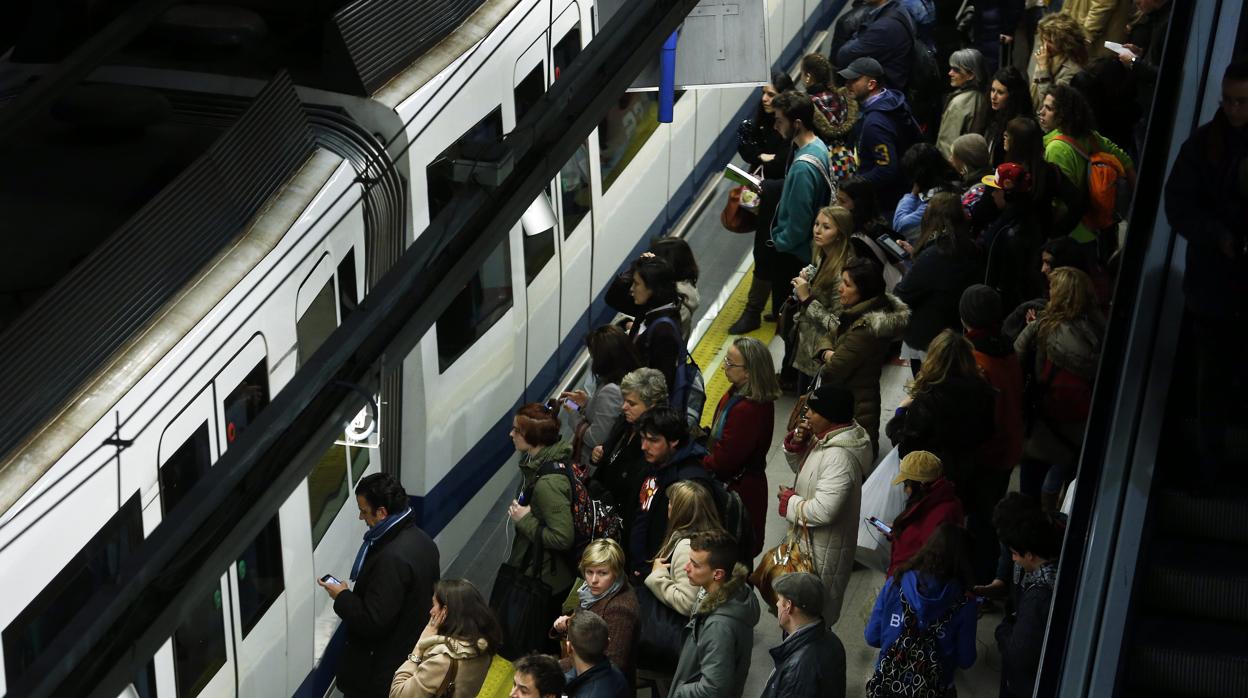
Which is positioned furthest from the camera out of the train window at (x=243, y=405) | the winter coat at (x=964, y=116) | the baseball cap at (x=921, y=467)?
the winter coat at (x=964, y=116)

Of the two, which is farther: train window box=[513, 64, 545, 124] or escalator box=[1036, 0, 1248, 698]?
train window box=[513, 64, 545, 124]

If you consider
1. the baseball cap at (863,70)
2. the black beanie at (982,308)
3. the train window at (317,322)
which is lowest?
the black beanie at (982,308)

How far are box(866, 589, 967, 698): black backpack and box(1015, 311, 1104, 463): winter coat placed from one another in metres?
1.59

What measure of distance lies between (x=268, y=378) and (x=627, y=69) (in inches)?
76.4

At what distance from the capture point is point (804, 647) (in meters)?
6.04

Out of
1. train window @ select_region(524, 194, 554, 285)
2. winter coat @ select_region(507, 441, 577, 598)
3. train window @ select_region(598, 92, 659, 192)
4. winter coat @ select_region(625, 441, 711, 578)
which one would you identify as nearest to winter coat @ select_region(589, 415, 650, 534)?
winter coat @ select_region(625, 441, 711, 578)

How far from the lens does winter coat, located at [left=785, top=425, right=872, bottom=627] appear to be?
6.89 meters

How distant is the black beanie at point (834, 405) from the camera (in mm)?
7004

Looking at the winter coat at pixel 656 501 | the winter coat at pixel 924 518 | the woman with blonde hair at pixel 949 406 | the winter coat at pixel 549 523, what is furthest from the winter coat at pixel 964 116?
the winter coat at pixel 549 523

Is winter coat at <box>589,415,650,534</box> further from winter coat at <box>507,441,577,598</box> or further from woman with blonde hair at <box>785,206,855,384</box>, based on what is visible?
woman with blonde hair at <box>785,206,855,384</box>

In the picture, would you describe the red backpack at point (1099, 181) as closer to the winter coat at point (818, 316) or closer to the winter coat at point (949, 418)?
the winter coat at point (818, 316)

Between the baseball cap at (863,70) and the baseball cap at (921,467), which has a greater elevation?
the baseball cap at (863,70)

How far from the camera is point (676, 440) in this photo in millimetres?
6949

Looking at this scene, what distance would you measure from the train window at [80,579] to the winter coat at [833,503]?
438cm
